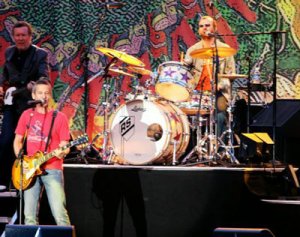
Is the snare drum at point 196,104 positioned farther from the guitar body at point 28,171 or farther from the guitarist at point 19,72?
the guitar body at point 28,171

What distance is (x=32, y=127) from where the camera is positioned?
27.9ft

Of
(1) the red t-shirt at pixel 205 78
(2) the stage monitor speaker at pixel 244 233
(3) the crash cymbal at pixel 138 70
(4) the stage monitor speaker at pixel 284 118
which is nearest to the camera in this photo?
(2) the stage monitor speaker at pixel 244 233

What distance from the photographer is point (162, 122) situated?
1006 centimetres

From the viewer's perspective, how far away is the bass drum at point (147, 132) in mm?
10047

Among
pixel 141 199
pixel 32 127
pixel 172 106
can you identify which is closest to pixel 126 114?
pixel 172 106

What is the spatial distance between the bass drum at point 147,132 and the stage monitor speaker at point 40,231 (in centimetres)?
392

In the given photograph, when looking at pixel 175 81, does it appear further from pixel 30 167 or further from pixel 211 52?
pixel 30 167

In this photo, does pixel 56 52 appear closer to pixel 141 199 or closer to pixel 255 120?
pixel 255 120

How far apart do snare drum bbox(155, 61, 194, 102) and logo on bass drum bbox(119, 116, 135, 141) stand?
2.88ft

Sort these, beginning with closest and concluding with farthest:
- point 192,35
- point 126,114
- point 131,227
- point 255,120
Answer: point 131,227
point 126,114
point 255,120
point 192,35

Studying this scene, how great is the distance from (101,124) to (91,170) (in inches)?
130

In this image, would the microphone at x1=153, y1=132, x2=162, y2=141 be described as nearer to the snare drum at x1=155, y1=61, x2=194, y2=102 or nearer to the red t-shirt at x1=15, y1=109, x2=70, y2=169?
the snare drum at x1=155, y1=61, x2=194, y2=102

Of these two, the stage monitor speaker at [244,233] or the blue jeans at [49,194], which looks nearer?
the stage monitor speaker at [244,233]

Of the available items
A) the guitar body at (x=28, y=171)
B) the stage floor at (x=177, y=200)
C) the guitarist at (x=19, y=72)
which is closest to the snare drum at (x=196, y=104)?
the stage floor at (x=177, y=200)
